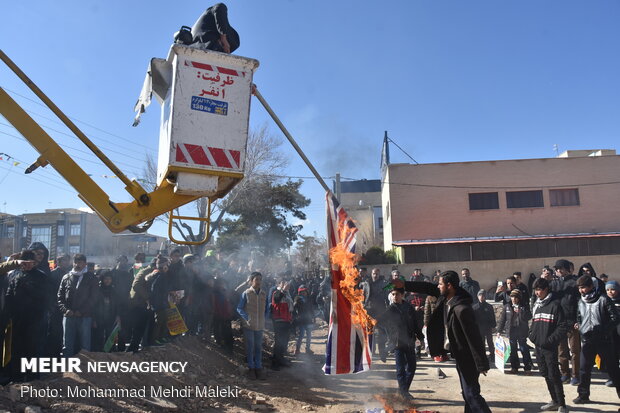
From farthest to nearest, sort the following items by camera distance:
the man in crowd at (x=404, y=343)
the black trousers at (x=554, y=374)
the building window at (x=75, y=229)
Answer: the building window at (x=75, y=229)
the man in crowd at (x=404, y=343)
the black trousers at (x=554, y=374)

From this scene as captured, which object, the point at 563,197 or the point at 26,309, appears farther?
the point at 563,197

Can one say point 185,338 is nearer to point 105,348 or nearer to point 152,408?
point 105,348

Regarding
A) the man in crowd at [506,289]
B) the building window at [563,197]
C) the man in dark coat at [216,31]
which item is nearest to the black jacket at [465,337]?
the man in dark coat at [216,31]

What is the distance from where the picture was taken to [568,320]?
782cm

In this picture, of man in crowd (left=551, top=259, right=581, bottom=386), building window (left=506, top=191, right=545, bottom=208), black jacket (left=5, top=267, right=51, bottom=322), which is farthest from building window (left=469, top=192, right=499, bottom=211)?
black jacket (left=5, top=267, right=51, bottom=322)

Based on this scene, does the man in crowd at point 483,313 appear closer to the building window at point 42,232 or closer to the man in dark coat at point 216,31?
the man in dark coat at point 216,31

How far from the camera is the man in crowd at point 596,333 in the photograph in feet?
23.9

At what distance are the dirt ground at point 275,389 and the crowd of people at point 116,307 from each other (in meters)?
0.55

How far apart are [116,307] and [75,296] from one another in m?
1.26

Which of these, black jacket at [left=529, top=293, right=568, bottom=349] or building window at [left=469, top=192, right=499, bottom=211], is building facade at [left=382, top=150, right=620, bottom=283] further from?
black jacket at [left=529, top=293, right=568, bottom=349]

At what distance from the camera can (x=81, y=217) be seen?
206 ft

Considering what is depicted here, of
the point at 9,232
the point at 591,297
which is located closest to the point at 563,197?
the point at 591,297

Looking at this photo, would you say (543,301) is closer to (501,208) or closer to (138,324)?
(138,324)

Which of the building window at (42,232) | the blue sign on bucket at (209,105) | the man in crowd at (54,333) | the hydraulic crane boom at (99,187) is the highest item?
the building window at (42,232)
